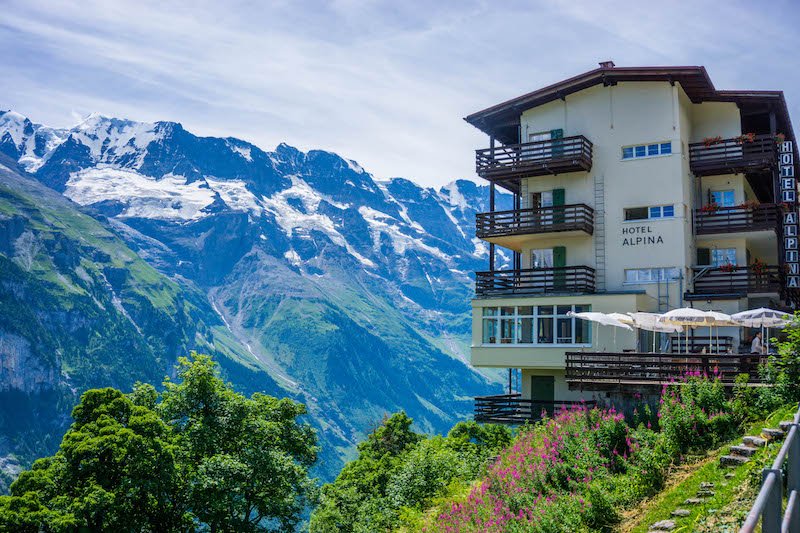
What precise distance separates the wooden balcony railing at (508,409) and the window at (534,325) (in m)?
3.23

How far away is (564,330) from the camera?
41.7 metres

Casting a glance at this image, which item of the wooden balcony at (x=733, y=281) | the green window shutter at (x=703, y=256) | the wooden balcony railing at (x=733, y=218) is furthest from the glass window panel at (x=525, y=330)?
the green window shutter at (x=703, y=256)

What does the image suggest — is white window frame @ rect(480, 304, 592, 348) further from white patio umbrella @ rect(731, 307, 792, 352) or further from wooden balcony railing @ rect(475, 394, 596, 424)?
white patio umbrella @ rect(731, 307, 792, 352)

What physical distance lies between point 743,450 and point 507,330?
2554cm

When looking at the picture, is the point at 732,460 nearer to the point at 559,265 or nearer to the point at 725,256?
the point at 559,265

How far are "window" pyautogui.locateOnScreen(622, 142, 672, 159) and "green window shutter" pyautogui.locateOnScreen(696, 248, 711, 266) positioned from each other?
642 cm

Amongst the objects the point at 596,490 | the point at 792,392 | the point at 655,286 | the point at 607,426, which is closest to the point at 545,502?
the point at 596,490

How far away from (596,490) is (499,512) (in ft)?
15.0

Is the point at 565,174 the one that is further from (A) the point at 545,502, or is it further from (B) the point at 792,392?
(A) the point at 545,502

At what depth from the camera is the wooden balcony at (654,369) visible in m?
26.0

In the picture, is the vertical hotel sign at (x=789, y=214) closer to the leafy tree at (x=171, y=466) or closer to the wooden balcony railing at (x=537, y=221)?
the wooden balcony railing at (x=537, y=221)

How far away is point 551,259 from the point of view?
152 feet

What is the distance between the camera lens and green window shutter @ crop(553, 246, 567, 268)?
150 ft

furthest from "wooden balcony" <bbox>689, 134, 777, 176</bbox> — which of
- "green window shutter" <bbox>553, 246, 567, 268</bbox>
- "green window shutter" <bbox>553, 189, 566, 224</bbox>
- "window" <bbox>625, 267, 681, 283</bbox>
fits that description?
"green window shutter" <bbox>553, 246, 567, 268</bbox>
